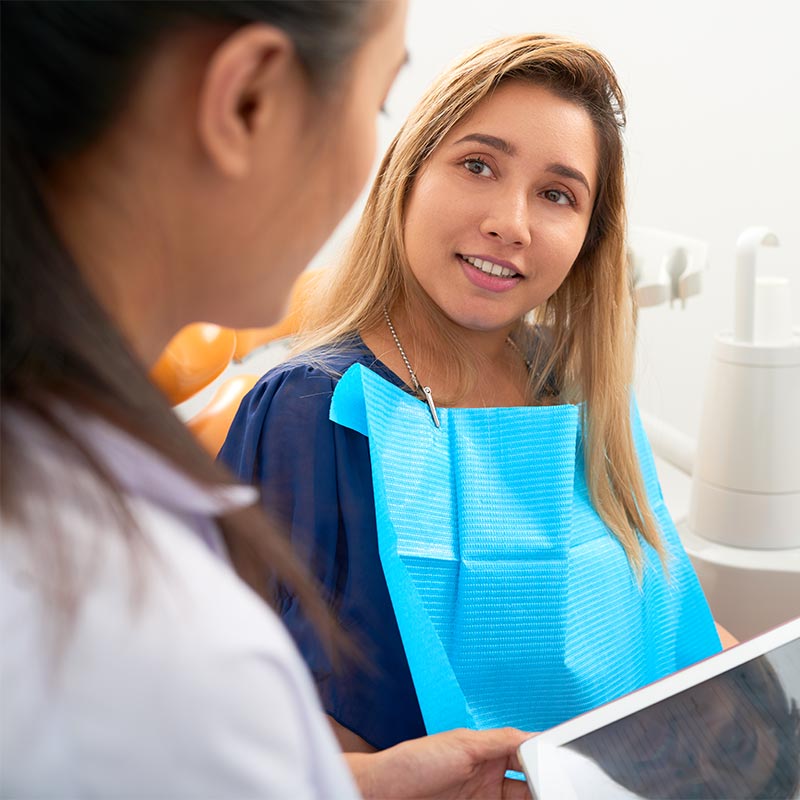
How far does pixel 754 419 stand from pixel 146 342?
2.66 ft

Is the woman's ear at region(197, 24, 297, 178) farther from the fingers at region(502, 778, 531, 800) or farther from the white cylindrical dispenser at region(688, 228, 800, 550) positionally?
the white cylindrical dispenser at region(688, 228, 800, 550)

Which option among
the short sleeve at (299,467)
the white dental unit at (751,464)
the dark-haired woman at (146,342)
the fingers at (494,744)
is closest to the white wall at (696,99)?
the white dental unit at (751,464)

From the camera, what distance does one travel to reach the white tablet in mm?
523

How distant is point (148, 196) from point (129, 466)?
94 millimetres

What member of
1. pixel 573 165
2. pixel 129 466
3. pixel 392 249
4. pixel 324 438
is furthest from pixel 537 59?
pixel 129 466

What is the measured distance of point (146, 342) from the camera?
38 centimetres

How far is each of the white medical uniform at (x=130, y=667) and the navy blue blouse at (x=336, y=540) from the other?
493mm

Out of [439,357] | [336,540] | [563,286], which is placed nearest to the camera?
[336,540]

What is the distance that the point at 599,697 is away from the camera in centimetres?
86

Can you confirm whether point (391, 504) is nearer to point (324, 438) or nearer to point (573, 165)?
point (324, 438)

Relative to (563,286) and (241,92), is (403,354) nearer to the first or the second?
(563,286)

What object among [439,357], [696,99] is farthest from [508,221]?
[696,99]

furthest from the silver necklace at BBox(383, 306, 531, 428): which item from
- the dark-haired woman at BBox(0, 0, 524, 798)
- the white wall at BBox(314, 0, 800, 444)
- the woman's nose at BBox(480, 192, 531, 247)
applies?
the white wall at BBox(314, 0, 800, 444)

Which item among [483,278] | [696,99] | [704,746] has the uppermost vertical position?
[696,99]
